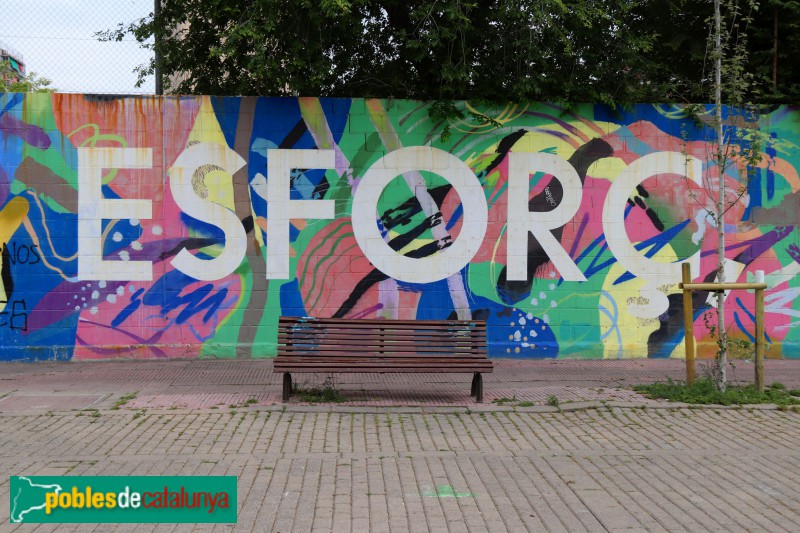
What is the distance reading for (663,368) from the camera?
9.82 m

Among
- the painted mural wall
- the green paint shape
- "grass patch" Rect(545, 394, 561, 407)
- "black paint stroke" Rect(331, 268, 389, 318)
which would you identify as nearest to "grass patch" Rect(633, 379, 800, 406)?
"grass patch" Rect(545, 394, 561, 407)

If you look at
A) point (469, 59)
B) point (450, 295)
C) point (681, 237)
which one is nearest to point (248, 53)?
point (469, 59)

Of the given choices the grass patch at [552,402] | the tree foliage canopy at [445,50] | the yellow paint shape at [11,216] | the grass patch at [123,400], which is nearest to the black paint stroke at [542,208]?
the tree foliage canopy at [445,50]

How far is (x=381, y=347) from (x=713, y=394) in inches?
140

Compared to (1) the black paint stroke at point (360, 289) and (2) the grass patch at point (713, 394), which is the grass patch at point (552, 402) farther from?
(1) the black paint stroke at point (360, 289)

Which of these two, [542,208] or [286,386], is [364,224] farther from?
[286,386]

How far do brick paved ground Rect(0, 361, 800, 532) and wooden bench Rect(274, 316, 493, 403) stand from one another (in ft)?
1.32

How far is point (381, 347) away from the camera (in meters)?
7.77

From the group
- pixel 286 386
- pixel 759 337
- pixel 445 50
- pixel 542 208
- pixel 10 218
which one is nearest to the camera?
pixel 286 386

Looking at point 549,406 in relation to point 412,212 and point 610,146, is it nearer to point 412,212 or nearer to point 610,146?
point 412,212

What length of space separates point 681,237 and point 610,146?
1669 mm

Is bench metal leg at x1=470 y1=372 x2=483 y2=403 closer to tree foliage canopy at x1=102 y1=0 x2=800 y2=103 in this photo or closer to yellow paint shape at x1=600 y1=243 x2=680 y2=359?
yellow paint shape at x1=600 y1=243 x2=680 y2=359

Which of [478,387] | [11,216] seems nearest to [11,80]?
[11,216]

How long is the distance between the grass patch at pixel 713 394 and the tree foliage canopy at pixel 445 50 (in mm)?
4267
